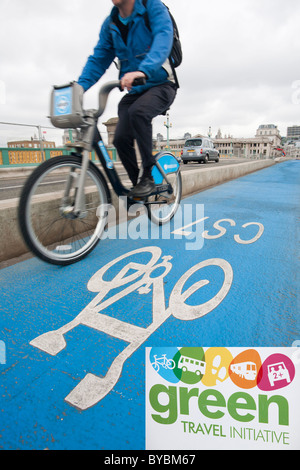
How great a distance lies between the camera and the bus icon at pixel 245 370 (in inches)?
41.5

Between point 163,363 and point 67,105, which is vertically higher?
point 67,105

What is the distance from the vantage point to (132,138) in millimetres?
2541

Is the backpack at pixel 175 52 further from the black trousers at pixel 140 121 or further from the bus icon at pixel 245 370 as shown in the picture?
the bus icon at pixel 245 370

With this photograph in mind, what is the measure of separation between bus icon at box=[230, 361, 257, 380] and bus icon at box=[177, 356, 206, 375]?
5.1 inches

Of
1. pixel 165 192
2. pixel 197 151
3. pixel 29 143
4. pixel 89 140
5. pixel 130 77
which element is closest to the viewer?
pixel 130 77

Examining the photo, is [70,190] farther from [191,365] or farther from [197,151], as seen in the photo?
[197,151]

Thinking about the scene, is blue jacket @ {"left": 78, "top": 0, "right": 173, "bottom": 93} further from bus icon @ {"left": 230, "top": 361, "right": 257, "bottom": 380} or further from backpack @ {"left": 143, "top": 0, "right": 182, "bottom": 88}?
bus icon @ {"left": 230, "top": 361, "right": 257, "bottom": 380}

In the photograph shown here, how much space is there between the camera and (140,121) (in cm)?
220

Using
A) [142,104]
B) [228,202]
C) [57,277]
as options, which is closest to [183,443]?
[57,277]

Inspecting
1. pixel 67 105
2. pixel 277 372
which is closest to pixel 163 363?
pixel 277 372

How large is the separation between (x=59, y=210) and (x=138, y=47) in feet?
5.03
